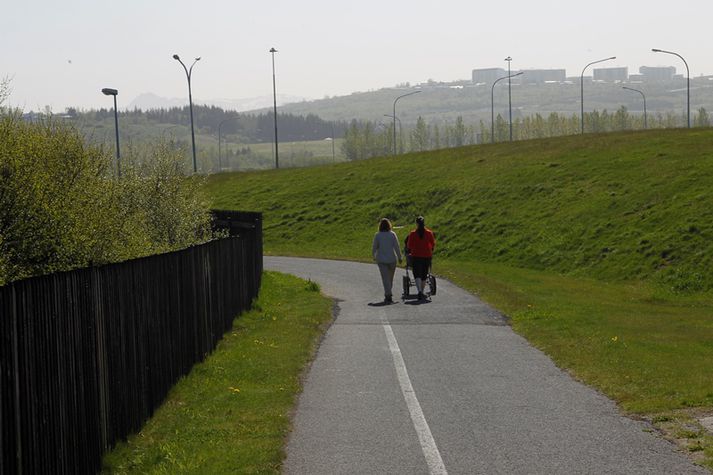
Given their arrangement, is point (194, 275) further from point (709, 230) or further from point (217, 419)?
point (709, 230)

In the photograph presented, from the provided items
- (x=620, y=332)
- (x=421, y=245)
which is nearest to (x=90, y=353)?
(x=620, y=332)

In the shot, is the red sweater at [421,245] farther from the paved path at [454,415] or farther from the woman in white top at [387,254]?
the paved path at [454,415]

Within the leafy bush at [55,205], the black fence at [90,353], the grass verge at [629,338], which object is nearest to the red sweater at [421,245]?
the grass verge at [629,338]

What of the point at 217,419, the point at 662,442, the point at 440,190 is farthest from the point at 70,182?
the point at 440,190

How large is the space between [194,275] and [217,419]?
4.20 m

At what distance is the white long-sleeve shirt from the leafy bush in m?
5.23

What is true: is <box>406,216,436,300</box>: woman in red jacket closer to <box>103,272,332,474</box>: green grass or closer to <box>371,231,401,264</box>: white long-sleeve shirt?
<box>371,231,401,264</box>: white long-sleeve shirt

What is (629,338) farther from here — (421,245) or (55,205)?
(55,205)

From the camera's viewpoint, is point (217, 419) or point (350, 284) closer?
point (217, 419)

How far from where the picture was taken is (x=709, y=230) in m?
36.2

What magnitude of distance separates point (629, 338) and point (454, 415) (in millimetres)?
7754

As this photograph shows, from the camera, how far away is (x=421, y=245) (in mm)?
24188

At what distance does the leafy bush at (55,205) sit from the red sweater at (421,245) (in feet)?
19.7

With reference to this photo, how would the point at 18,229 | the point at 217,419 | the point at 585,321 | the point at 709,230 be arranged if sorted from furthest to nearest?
the point at 709,230, the point at 585,321, the point at 18,229, the point at 217,419
